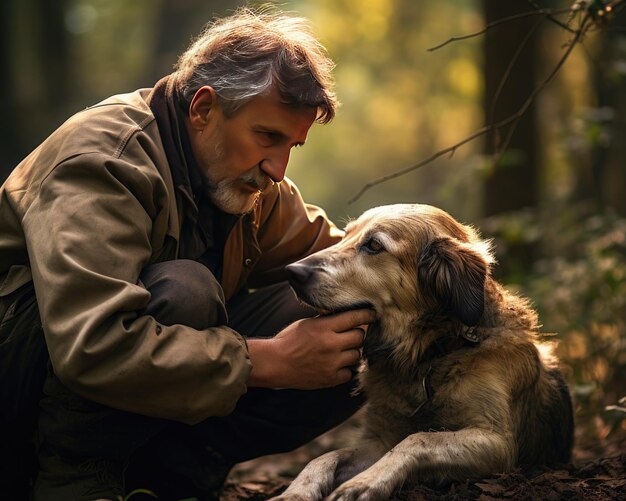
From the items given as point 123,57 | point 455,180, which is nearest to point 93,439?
point 455,180

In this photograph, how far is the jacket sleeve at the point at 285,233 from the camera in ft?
15.7

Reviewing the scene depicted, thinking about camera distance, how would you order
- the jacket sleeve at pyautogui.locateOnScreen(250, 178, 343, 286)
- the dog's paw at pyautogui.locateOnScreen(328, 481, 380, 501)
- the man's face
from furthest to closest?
the jacket sleeve at pyautogui.locateOnScreen(250, 178, 343, 286), the man's face, the dog's paw at pyautogui.locateOnScreen(328, 481, 380, 501)

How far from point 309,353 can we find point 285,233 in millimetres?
1176

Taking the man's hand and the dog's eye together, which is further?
the dog's eye

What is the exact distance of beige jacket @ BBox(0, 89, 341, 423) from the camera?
10.8 feet

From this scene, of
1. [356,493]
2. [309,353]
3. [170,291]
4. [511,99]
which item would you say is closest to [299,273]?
[309,353]

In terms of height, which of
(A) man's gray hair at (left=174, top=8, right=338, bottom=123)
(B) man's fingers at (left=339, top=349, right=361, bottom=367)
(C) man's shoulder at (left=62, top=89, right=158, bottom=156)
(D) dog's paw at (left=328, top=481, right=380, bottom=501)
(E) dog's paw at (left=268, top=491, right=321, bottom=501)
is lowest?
(E) dog's paw at (left=268, top=491, right=321, bottom=501)

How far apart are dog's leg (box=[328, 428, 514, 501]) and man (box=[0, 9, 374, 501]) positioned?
0.51 m

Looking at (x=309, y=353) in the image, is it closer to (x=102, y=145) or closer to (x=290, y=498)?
(x=290, y=498)

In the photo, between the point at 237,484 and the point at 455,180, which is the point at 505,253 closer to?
the point at 455,180

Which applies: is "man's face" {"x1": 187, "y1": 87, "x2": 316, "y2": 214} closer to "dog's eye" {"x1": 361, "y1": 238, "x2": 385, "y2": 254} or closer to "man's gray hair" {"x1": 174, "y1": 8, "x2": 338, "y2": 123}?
"man's gray hair" {"x1": 174, "y1": 8, "x2": 338, "y2": 123}

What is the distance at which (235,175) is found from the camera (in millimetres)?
4113

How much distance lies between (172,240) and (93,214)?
56 cm

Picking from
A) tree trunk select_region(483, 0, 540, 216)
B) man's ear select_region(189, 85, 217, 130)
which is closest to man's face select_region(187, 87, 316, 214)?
man's ear select_region(189, 85, 217, 130)
